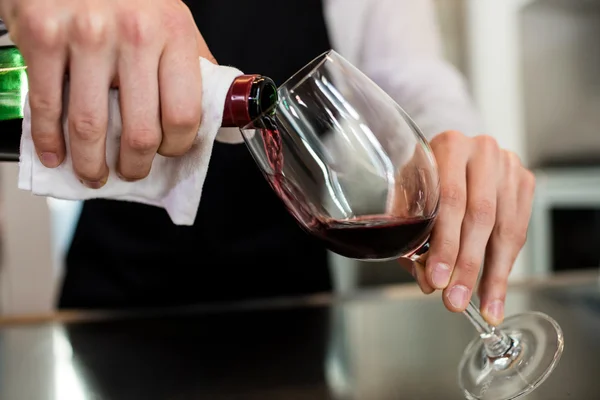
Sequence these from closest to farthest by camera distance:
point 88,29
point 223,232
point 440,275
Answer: point 88,29
point 440,275
point 223,232

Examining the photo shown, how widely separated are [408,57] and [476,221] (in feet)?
1.36

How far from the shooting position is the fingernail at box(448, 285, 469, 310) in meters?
0.47

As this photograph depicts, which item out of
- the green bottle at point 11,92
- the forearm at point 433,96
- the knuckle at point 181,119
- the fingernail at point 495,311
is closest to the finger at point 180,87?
the knuckle at point 181,119

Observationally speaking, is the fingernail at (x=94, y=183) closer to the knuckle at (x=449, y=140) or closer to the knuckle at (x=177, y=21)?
the knuckle at (x=177, y=21)

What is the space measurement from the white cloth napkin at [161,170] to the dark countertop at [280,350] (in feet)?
0.55

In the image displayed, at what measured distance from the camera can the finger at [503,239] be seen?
529mm

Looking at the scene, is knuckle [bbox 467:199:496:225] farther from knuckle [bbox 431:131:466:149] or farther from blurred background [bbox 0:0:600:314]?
blurred background [bbox 0:0:600:314]

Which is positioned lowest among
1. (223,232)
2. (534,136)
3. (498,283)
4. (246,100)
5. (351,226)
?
(534,136)

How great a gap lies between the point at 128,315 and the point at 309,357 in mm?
381

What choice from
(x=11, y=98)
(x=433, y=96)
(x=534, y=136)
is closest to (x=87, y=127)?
(x=11, y=98)

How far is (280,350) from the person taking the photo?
63 centimetres

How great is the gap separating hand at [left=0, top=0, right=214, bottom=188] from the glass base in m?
0.30

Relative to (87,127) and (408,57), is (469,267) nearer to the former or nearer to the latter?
(87,127)

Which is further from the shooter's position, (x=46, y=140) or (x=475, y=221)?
(x=475, y=221)
